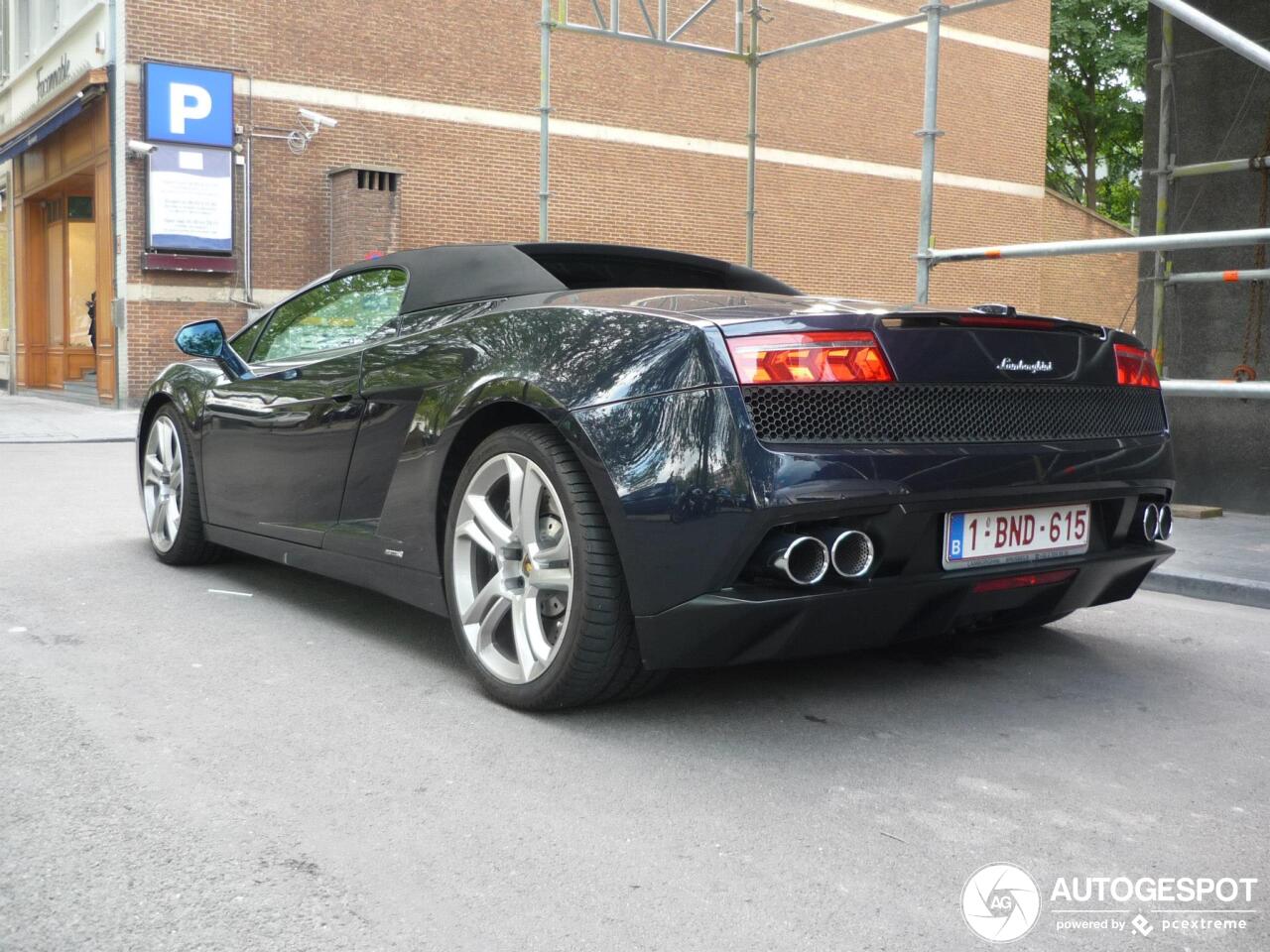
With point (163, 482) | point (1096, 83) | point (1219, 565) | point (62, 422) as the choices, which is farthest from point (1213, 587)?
point (1096, 83)

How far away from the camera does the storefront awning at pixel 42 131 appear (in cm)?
1964

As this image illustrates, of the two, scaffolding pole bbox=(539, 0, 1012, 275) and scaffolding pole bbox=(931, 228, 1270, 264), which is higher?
scaffolding pole bbox=(539, 0, 1012, 275)

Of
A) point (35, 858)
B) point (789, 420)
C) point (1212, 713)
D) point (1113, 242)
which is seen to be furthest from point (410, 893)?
point (1113, 242)

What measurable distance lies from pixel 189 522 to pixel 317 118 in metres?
15.7

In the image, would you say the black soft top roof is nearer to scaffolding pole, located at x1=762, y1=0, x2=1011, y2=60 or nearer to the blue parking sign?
scaffolding pole, located at x1=762, y1=0, x2=1011, y2=60

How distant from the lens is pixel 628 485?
319cm

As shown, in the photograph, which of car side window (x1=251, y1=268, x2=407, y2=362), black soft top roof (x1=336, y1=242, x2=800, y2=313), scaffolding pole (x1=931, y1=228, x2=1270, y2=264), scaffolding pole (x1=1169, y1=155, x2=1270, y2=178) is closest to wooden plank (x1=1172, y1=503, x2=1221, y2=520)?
scaffolding pole (x1=931, y1=228, x2=1270, y2=264)

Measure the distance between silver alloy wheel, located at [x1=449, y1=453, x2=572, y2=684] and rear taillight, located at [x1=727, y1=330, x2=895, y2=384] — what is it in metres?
0.62

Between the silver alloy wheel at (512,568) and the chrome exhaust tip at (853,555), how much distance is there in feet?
2.24

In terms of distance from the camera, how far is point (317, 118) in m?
19.9

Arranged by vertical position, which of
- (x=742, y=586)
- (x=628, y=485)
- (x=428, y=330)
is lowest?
(x=742, y=586)

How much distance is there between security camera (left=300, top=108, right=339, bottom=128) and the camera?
65.2 ft

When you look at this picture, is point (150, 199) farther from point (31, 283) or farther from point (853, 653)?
point (853, 653)

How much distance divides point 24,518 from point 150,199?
12414 mm
